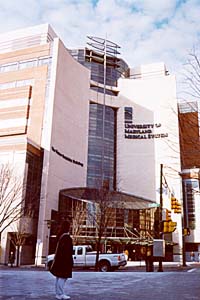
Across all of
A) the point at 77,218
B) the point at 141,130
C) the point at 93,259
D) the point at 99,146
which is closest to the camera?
the point at 93,259

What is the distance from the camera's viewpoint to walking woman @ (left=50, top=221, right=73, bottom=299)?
6805 mm

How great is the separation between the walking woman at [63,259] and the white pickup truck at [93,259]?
1407cm

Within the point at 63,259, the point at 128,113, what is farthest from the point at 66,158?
the point at 63,259

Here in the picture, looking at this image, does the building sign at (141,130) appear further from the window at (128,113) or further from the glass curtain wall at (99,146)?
the glass curtain wall at (99,146)

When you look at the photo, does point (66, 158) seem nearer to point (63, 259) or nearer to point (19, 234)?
point (19, 234)

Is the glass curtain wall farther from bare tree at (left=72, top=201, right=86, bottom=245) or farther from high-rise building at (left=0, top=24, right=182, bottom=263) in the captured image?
bare tree at (left=72, top=201, right=86, bottom=245)

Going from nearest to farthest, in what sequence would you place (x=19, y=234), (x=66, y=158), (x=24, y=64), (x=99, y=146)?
(x=19, y=234), (x=66, y=158), (x=24, y=64), (x=99, y=146)

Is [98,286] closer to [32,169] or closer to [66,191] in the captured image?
[32,169]

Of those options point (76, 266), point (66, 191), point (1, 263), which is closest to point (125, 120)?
point (66, 191)

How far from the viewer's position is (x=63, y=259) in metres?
7.00

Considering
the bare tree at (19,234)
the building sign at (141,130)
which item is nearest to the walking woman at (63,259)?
the bare tree at (19,234)

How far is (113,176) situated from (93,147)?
22.4 feet

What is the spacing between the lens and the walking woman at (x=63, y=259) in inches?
268

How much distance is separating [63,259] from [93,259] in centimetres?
1705
